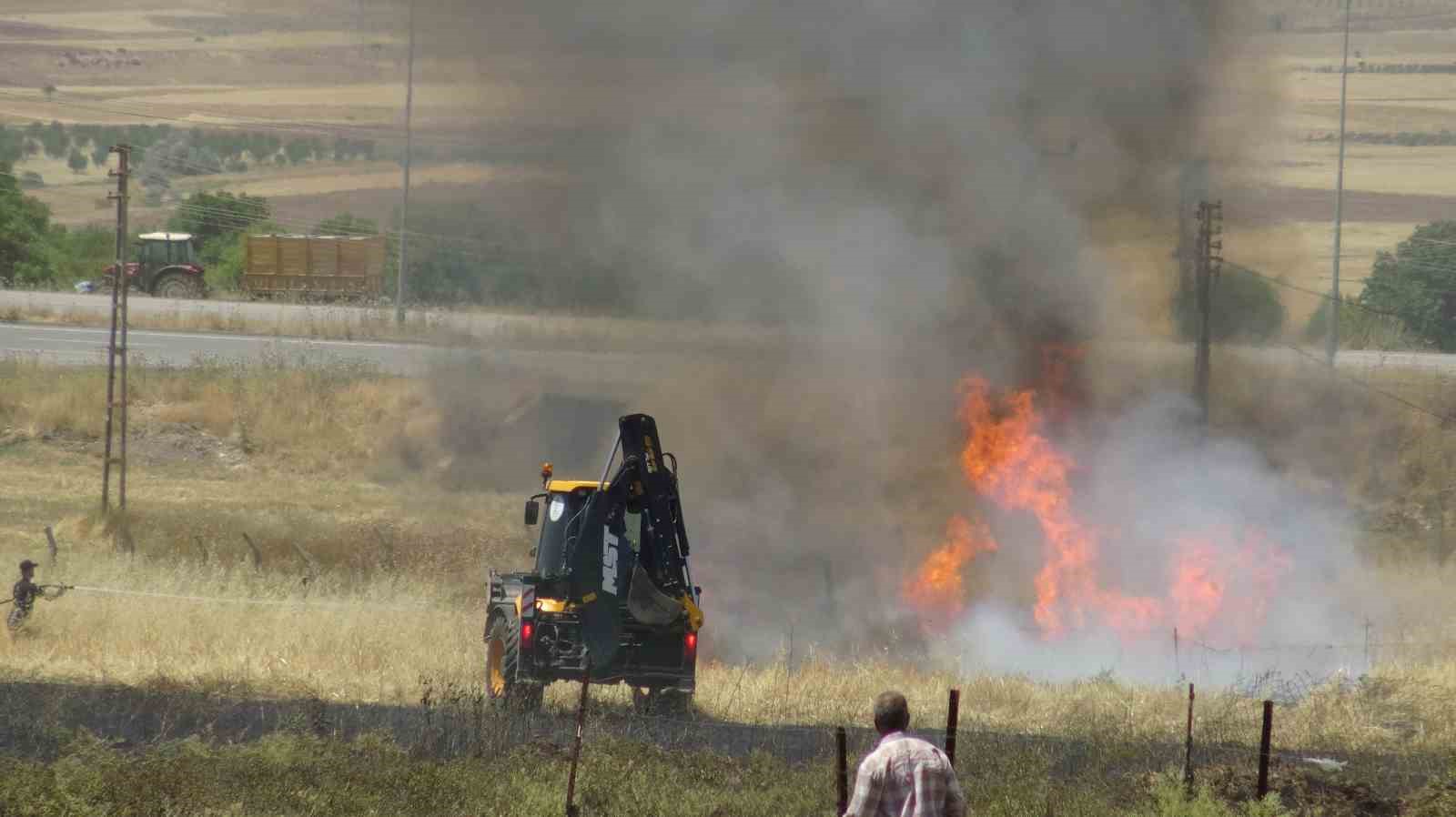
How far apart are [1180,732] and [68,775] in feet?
38.1

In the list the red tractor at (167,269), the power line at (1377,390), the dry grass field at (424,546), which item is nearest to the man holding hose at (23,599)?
the dry grass field at (424,546)

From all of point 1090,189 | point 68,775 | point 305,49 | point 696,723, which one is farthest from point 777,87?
point 305,49

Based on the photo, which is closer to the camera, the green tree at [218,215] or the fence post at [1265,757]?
the fence post at [1265,757]

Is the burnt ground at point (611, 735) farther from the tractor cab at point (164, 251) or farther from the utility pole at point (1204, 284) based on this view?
the tractor cab at point (164, 251)

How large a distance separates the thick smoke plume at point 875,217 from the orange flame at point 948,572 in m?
0.23

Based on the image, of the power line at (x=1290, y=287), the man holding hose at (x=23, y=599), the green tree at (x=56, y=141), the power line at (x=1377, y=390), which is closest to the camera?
the man holding hose at (x=23, y=599)

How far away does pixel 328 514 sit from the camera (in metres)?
32.3

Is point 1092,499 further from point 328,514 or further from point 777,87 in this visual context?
point 328,514

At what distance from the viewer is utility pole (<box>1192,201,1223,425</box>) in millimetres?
29469

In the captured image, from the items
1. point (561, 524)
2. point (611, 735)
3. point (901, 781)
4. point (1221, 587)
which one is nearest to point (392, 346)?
point (1221, 587)

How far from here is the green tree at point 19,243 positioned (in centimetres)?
5416

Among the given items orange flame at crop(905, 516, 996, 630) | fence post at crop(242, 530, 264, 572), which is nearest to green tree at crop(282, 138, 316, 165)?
fence post at crop(242, 530, 264, 572)

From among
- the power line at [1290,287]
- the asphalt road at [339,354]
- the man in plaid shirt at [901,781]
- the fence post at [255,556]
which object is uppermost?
the power line at [1290,287]

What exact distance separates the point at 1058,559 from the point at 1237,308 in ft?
36.2
